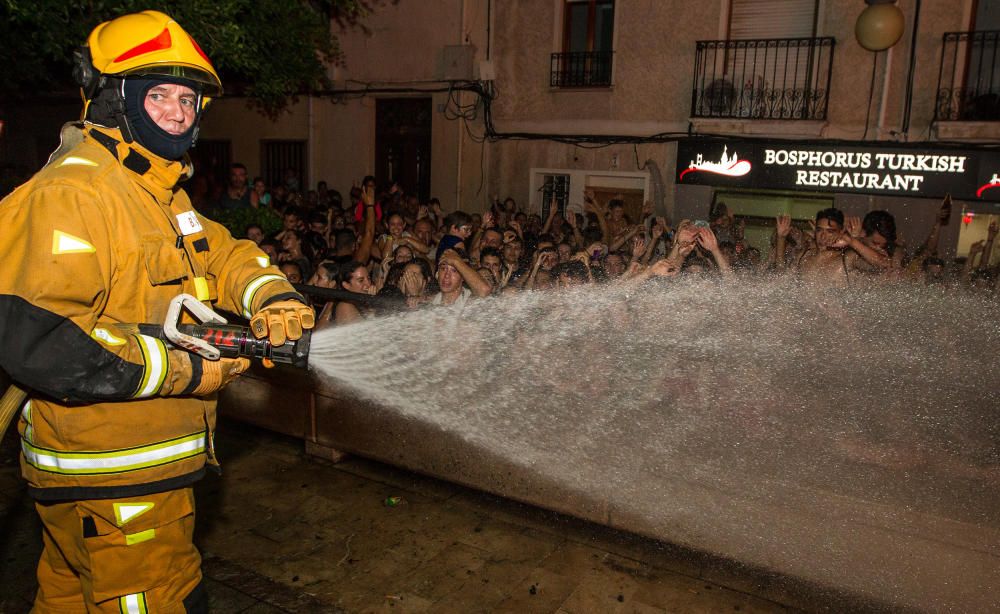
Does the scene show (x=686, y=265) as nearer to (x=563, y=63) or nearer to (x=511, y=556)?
(x=511, y=556)

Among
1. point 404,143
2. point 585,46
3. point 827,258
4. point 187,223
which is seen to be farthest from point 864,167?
point 187,223

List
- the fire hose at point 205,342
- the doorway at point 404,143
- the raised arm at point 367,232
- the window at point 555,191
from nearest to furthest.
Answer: the fire hose at point 205,342
the raised arm at point 367,232
the window at point 555,191
the doorway at point 404,143

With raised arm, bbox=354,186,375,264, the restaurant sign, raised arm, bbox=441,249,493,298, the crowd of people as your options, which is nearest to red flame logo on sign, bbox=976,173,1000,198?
the restaurant sign

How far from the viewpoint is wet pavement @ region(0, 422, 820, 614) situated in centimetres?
387

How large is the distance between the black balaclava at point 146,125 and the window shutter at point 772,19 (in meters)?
11.8

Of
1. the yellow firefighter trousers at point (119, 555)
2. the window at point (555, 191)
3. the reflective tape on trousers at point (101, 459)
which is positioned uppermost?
the window at point (555, 191)

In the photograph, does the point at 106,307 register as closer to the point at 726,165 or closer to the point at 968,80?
the point at 726,165

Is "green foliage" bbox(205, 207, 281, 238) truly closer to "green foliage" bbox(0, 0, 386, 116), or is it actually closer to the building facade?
"green foliage" bbox(0, 0, 386, 116)

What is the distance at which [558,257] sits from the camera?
23.6 ft

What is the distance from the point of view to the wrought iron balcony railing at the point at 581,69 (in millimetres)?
13609

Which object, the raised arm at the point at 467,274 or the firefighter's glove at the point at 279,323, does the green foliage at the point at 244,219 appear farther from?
the firefighter's glove at the point at 279,323

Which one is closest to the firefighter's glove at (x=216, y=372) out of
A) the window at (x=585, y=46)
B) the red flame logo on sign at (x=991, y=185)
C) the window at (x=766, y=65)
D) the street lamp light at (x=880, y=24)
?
the street lamp light at (x=880, y=24)

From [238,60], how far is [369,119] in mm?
8233

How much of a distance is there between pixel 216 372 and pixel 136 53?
3.47ft
